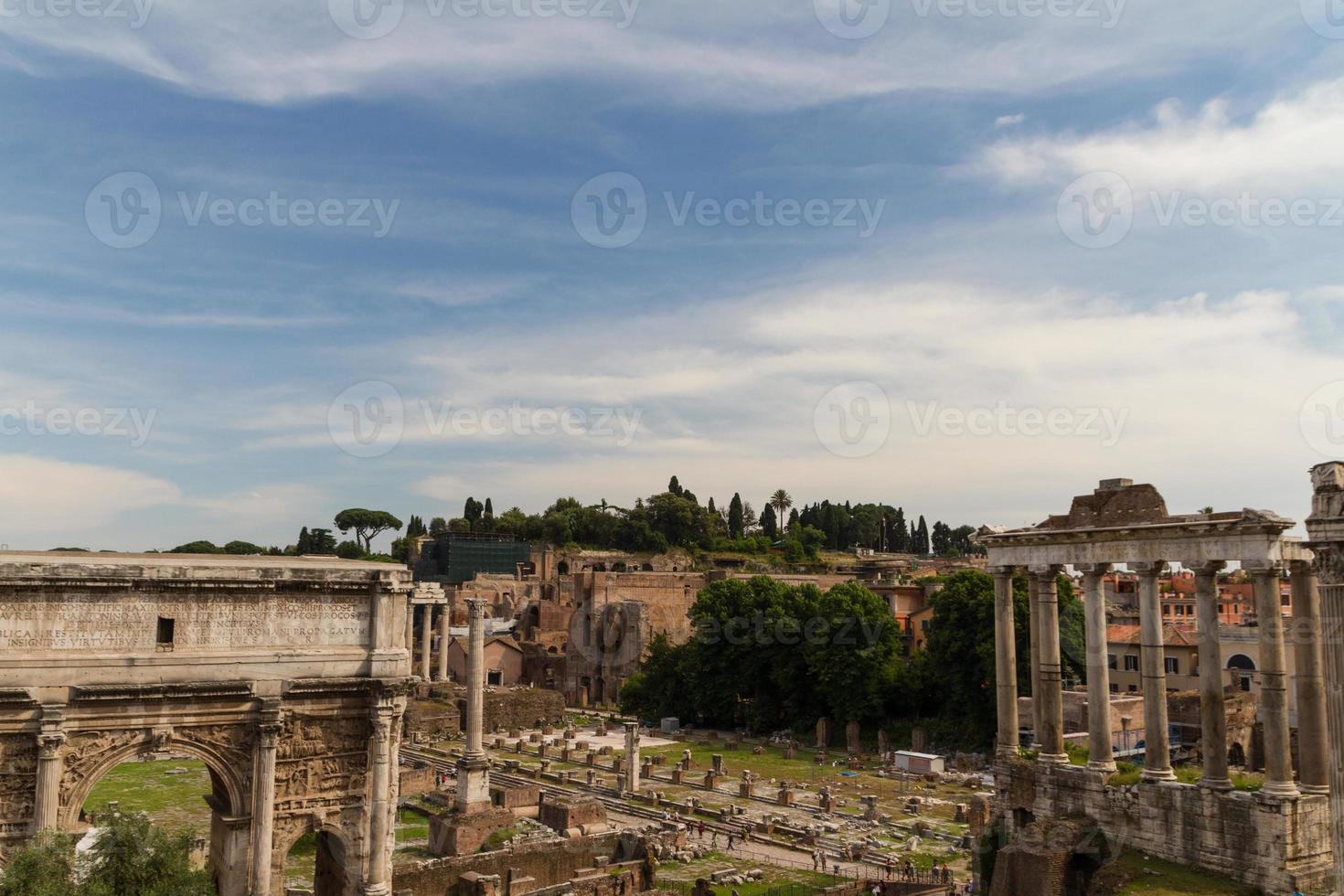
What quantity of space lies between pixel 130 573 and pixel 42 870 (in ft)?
15.1

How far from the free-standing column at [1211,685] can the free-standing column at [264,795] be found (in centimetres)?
1694

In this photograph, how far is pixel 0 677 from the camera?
15.1 meters

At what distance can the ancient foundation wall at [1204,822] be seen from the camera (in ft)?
58.2

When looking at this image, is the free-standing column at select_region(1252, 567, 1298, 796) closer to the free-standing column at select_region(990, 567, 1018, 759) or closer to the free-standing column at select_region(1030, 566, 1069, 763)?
the free-standing column at select_region(1030, 566, 1069, 763)

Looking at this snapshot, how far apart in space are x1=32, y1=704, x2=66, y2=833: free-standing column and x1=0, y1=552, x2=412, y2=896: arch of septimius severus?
20 millimetres

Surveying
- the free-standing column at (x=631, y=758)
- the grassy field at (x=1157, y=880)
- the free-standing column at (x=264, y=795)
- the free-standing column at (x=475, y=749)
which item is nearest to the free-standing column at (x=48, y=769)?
the free-standing column at (x=264, y=795)

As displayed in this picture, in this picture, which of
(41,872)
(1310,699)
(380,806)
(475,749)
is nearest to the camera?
(41,872)

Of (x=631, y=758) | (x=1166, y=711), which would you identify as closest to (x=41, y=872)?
(x=1166, y=711)

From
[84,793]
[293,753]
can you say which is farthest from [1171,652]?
[84,793]

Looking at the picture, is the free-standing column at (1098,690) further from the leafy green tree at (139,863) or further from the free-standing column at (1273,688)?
the leafy green tree at (139,863)

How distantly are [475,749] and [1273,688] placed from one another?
21983 millimetres

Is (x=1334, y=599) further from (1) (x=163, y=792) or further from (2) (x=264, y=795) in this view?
(1) (x=163, y=792)

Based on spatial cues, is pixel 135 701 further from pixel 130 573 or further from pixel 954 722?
pixel 954 722

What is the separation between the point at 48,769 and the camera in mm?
15164
